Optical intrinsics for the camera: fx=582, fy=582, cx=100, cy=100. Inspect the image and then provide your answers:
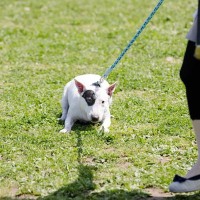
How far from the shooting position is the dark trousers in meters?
4.79

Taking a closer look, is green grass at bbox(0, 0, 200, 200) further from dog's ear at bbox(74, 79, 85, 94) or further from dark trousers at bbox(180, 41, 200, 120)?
dark trousers at bbox(180, 41, 200, 120)

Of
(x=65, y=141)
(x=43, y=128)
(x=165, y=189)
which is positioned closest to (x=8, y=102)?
(x=43, y=128)

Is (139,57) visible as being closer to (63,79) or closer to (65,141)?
(63,79)

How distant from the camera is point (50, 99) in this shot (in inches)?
309

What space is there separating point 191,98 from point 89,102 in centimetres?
195

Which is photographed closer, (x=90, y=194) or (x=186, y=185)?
(x=186, y=185)

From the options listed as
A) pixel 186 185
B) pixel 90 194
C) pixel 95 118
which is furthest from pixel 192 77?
pixel 95 118

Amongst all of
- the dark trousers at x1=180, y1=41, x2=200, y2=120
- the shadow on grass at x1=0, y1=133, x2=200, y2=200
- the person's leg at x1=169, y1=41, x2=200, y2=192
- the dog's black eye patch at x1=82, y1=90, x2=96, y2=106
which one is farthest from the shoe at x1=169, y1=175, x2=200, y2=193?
the dog's black eye patch at x1=82, y1=90, x2=96, y2=106

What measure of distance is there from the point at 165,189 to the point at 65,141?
155 cm

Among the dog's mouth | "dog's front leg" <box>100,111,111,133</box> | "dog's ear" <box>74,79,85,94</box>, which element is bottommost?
"dog's front leg" <box>100,111,111,133</box>

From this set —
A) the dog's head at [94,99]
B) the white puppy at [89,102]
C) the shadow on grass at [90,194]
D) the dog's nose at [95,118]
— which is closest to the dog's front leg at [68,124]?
the white puppy at [89,102]

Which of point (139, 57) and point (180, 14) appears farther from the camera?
point (180, 14)

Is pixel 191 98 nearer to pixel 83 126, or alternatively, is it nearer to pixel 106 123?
pixel 106 123

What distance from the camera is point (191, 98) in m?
4.93
